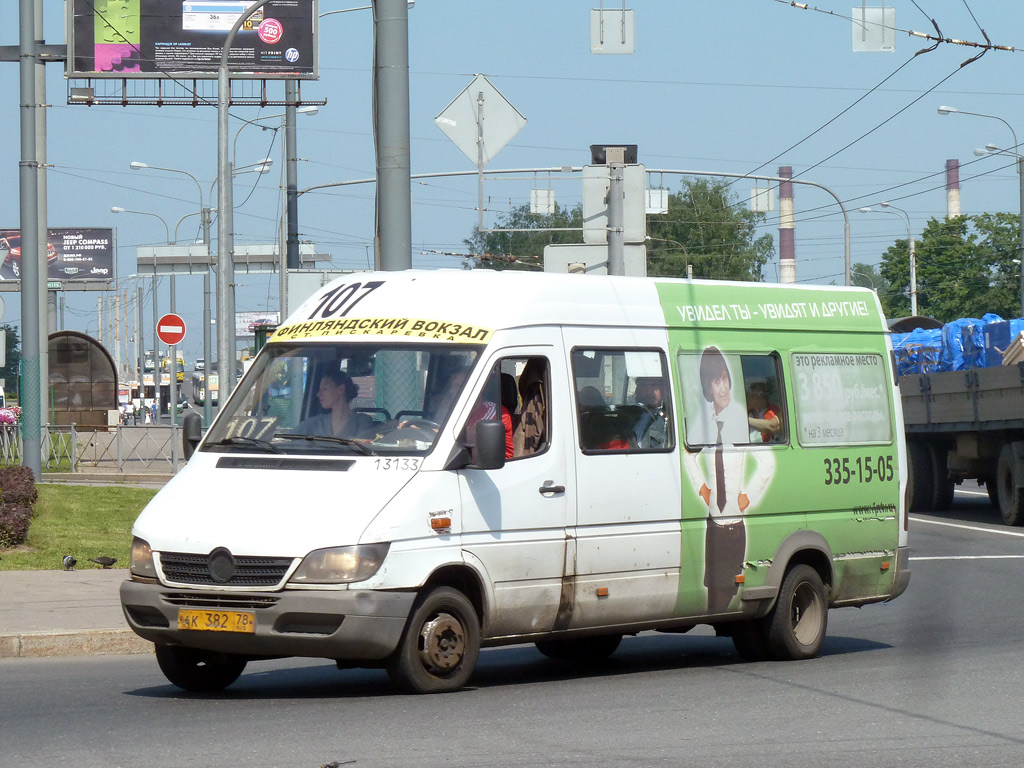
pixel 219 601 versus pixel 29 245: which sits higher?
pixel 29 245

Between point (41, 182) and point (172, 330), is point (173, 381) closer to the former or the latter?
point (172, 330)

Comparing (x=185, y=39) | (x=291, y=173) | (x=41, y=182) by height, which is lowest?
(x=41, y=182)

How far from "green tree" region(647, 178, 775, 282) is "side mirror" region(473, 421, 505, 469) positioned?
79344mm

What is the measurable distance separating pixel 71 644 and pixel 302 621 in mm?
3510

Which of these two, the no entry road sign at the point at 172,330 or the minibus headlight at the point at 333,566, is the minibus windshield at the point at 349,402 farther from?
the no entry road sign at the point at 172,330

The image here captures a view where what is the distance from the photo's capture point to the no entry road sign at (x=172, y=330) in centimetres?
2773

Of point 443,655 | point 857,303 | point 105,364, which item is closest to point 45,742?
point 443,655

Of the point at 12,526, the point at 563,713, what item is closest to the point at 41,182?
the point at 12,526

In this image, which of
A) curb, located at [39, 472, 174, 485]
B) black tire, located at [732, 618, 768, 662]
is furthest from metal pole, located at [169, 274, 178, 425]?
black tire, located at [732, 618, 768, 662]

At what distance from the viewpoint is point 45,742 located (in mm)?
6988

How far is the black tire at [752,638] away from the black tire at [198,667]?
3.46m

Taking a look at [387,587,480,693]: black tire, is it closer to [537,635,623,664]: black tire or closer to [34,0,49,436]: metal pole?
[537,635,623,664]: black tire

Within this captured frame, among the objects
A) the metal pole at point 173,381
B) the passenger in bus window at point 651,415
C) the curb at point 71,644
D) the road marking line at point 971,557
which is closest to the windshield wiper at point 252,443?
the passenger in bus window at point 651,415

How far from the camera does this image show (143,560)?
26.7ft
